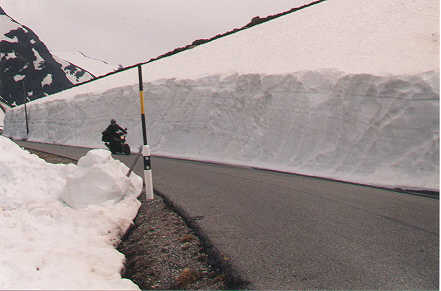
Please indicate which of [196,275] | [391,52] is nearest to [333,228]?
[196,275]

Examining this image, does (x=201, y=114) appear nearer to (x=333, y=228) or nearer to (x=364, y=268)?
(x=333, y=228)

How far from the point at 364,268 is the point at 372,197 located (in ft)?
12.3

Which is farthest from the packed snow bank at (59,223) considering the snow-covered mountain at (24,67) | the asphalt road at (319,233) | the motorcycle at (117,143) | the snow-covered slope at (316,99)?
the snow-covered mountain at (24,67)

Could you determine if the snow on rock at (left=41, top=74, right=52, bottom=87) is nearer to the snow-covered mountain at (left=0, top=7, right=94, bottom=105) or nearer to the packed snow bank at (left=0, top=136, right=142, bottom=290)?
the snow-covered mountain at (left=0, top=7, right=94, bottom=105)

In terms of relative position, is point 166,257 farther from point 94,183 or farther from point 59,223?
point 94,183

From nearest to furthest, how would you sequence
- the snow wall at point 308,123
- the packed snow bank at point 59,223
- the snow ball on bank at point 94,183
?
the packed snow bank at point 59,223 < the snow ball on bank at point 94,183 < the snow wall at point 308,123

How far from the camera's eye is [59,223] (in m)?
4.26

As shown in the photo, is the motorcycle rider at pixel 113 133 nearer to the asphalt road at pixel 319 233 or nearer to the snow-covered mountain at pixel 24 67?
the asphalt road at pixel 319 233

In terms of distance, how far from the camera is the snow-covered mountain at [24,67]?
103 m

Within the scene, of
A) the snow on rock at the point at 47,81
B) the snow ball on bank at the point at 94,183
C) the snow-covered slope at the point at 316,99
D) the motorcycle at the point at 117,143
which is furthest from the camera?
the snow on rock at the point at 47,81

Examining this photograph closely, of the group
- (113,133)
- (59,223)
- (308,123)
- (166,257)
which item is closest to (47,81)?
(113,133)

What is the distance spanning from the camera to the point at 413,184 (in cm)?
852

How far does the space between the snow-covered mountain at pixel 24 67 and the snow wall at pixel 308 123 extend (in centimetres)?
9918

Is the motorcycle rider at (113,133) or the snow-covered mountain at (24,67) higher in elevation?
the snow-covered mountain at (24,67)
